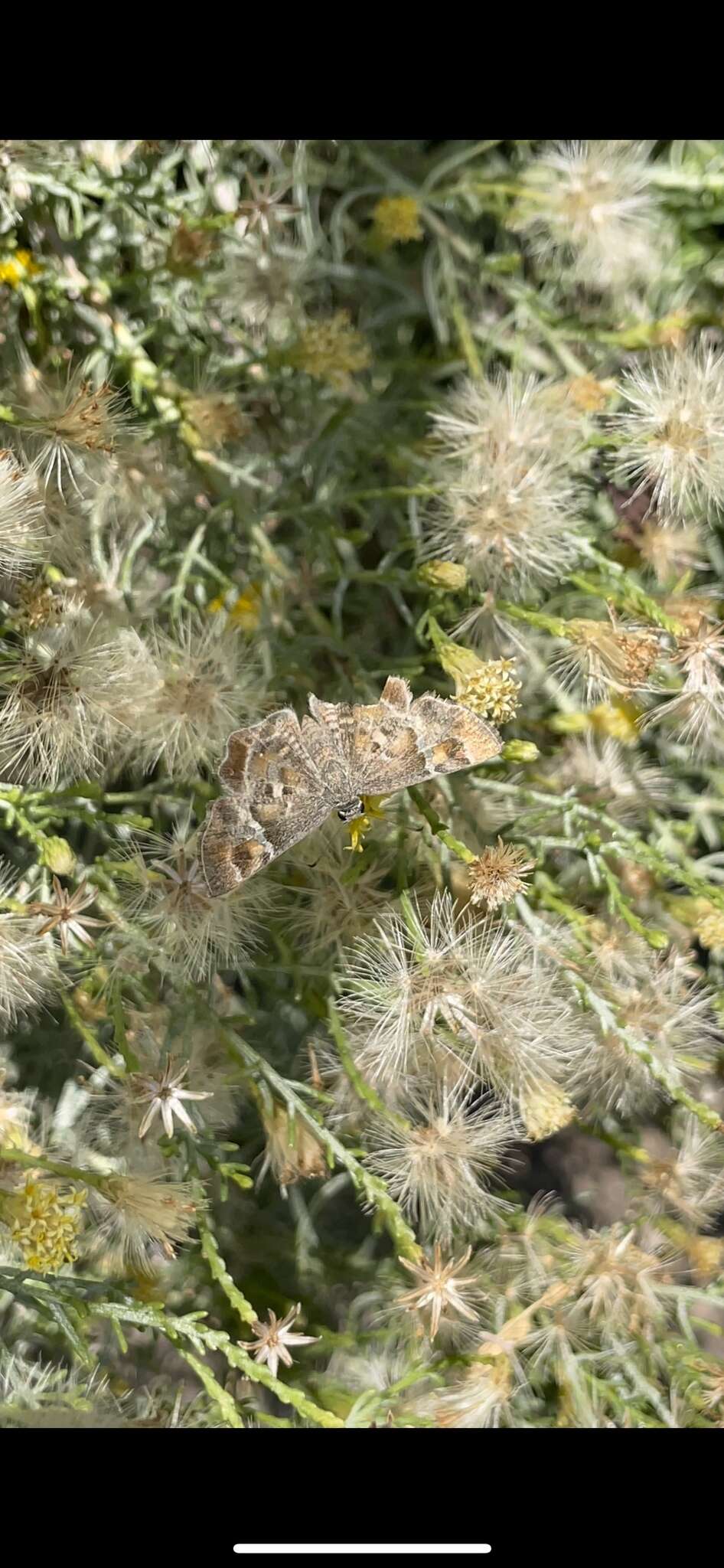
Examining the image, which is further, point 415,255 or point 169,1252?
point 415,255

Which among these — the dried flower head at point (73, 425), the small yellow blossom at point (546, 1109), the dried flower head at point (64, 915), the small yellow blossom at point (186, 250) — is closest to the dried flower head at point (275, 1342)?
the small yellow blossom at point (546, 1109)

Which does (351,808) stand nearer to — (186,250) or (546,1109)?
(546,1109)

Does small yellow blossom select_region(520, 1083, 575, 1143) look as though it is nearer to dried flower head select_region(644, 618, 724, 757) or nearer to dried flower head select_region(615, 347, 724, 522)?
dried flower head select_region(644, 618, 724, 757)

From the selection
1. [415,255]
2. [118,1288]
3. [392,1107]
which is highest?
[415,255]

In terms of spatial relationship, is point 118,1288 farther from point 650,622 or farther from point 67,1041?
point 650,622

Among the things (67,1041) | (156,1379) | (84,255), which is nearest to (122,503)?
(84,255)

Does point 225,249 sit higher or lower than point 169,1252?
higher

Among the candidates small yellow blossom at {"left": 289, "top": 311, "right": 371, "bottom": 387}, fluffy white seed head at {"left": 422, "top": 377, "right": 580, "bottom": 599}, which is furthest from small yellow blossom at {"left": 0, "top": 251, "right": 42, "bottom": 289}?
fluffy white seed head at {"left": 422, "top": 377, "right": 580, "bottom": 599}
